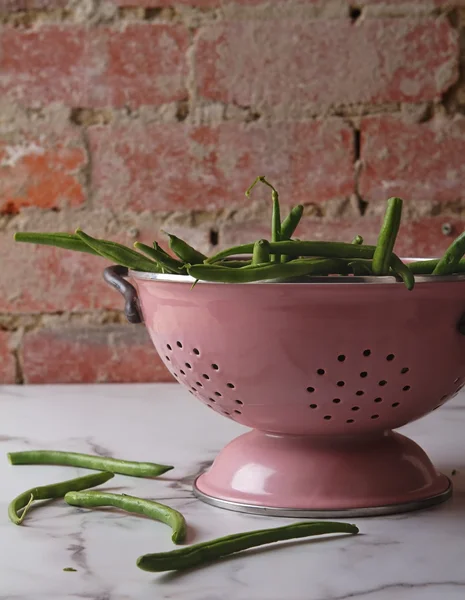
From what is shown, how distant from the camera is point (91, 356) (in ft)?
5.00

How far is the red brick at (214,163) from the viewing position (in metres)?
1.49

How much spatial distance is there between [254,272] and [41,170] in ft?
2.98

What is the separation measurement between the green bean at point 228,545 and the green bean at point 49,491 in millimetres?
169

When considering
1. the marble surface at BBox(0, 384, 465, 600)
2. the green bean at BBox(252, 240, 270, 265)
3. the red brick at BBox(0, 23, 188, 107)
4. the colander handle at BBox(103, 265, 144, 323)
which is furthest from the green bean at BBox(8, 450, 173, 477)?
the red brick at BBox(0, 23, 188, 107)

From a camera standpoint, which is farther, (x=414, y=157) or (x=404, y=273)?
(x=414, y=157)

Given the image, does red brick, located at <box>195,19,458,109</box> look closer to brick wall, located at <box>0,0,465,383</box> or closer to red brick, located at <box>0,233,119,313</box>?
brick wall, located at <box>0,0,465,383</box>

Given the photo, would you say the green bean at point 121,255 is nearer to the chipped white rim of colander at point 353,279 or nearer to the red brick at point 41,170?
the chipped white rim of colander at point 353,279

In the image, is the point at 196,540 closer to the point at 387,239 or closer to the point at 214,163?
the point at 387,239

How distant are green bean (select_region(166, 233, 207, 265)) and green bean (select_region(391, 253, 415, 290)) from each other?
0.15m

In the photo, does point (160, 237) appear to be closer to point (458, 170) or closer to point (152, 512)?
point (458, 170)

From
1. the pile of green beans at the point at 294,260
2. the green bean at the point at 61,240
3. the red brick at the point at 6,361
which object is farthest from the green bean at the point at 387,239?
the red brick at the point at 6,361

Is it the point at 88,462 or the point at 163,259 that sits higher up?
the point at 163,259

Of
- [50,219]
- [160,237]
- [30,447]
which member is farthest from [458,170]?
[30,447]

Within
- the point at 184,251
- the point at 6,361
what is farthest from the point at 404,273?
the point at 6,361
